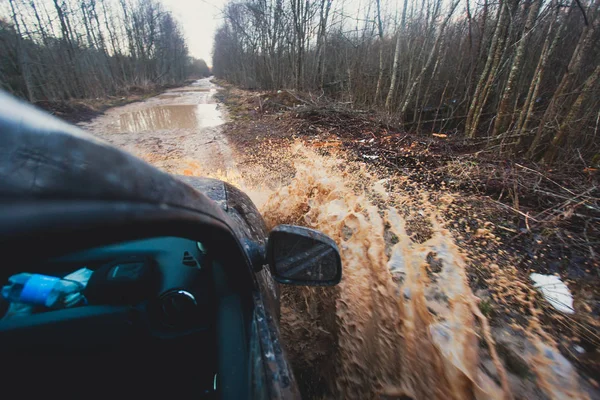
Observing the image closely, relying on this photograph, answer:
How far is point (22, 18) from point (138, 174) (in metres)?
21.7

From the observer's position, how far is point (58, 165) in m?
0.36

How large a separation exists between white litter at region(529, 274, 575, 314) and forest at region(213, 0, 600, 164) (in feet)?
7.99

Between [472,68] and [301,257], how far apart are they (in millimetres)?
9776

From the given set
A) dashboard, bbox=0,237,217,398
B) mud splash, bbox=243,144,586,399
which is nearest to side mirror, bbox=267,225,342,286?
dashboard, bbox=0,237,217,398

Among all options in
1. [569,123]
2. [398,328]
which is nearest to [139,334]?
[398,328]

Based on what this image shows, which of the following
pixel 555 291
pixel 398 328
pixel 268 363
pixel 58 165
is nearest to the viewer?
pixel 58 165

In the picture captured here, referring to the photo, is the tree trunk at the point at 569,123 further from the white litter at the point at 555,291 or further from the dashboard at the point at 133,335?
the dashboard at the point at 133,335

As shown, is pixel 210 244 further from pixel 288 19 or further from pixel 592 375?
pixel 288 19

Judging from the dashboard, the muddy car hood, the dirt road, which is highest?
the muddy car hood

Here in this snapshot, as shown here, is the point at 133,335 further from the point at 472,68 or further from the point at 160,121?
the point at 160,121

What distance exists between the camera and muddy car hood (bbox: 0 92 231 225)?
311mm

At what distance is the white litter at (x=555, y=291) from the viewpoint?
2.08 m

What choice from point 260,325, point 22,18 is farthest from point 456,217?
point 22,18

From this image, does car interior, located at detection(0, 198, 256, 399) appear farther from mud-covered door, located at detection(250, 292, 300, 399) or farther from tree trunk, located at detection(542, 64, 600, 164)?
tree trunk, located at detection(542, 64, 600, 164)
